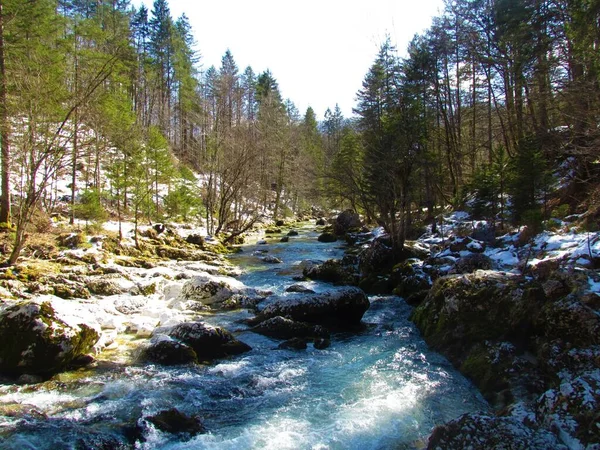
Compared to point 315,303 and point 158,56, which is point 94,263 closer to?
point 315,303

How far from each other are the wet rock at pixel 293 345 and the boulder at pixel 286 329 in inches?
22.8

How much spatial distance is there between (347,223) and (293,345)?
2495 centimetres

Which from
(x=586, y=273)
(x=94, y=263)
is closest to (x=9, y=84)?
(x=94, y=263)

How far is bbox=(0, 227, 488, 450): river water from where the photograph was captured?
589 cm

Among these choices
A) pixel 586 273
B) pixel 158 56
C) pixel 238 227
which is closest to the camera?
pixel 586 273

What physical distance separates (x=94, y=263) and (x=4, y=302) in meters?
5.69

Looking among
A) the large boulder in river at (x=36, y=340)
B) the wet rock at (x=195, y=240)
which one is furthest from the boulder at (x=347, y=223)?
the large boulder in river at (x=36, y=340)

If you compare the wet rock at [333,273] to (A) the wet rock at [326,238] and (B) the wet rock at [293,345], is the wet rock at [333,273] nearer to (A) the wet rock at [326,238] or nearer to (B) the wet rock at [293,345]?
(B) the wet rock at [293,345]

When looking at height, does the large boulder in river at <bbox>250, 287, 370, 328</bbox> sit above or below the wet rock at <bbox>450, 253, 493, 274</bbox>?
below

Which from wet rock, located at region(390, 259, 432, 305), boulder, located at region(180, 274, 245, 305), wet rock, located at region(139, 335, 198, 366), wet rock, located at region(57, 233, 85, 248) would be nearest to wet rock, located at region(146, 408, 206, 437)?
wet rock, located at region(139, 335, 198, 366)

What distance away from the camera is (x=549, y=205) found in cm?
1680

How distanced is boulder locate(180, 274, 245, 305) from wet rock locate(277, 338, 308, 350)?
4.34 m

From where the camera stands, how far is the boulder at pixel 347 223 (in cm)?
3347

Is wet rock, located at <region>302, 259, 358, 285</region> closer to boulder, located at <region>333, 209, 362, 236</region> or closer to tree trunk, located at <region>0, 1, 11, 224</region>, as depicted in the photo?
tree trunk, located at <region>0, 1, 11, 224</region>
